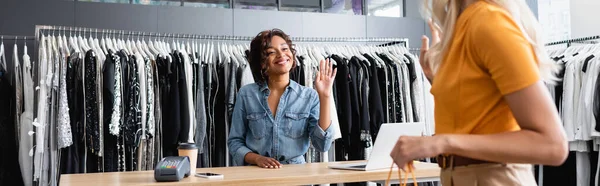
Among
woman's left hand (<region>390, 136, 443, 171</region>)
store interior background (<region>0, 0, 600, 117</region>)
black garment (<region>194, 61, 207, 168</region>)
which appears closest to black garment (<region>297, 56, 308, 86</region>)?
black garment (<region>194, 61, 207, 168</region>)

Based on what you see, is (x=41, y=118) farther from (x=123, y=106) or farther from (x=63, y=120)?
(x=123, y=106)

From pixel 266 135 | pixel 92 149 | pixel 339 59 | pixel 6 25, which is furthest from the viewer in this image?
pixel 6 25

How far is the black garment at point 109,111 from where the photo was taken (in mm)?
3662

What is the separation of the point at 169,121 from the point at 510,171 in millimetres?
3090

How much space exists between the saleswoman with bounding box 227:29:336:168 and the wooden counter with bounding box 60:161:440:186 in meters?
0.24

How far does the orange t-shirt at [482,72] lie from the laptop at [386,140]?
1.26 metres

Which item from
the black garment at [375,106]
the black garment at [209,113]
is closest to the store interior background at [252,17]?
the black garment at [209,113]

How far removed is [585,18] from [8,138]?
5270 mm

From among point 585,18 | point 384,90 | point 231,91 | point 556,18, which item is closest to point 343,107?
point 384,90

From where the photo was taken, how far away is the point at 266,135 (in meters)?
2.95

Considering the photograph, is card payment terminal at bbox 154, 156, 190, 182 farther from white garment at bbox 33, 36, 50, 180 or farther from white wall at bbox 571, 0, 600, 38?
white wall at bbox 571, 0, 600, 38

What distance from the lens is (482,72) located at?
102 cm

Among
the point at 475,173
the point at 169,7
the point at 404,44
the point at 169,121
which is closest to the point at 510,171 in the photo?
the point at 475,173

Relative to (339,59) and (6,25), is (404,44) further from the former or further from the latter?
(6,25)
